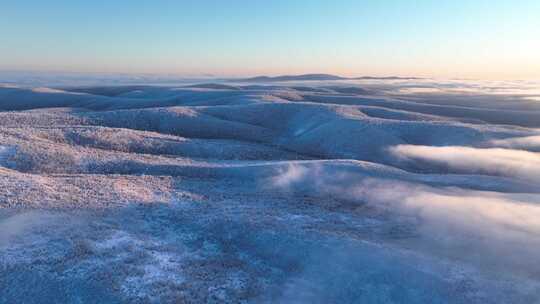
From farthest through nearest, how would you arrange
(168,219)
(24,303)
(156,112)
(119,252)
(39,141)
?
(156,112)
(39,141)
(168,219)
(119,252)
(24,303)

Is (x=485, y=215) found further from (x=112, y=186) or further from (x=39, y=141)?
(x=39, y=141)

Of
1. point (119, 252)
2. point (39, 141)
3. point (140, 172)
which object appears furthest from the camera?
point (39, 141)

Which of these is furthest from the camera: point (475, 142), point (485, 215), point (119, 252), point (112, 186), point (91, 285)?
point (475, 142)

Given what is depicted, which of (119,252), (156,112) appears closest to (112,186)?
(119,252)

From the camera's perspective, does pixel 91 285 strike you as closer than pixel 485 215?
Yes

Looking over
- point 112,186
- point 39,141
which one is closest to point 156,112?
point 39,141

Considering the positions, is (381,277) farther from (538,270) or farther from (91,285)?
(91,285)

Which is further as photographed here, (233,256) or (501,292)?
(233,256)

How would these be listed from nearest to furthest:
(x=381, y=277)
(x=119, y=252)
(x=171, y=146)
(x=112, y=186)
A: 1. (x=381, y=277)
2. (x=119, y=252)
3. (x=112, y=186)
4. (x=171, y=146)
